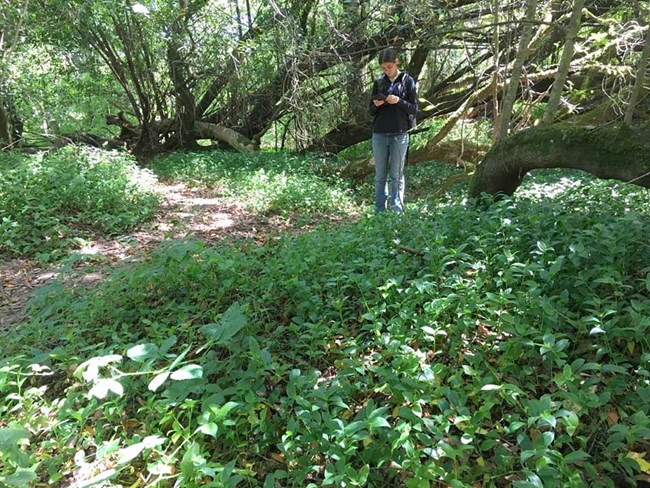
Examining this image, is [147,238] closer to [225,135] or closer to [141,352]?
[141,352]

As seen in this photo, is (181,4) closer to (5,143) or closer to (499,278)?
(5,143)

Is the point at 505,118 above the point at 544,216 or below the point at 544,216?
above

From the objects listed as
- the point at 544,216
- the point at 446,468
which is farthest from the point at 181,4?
the point at 446,468

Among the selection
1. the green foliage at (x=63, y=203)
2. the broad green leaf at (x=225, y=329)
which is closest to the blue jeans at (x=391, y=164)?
the green foliage at (x=63, y=203)

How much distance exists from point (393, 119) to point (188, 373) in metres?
4.47

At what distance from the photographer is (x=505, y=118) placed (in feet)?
16.8

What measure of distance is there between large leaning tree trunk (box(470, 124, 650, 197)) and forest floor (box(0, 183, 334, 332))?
2480 mm

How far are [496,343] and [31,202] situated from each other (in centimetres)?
613

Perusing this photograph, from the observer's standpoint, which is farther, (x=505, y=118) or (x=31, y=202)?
(x=31, y=202)

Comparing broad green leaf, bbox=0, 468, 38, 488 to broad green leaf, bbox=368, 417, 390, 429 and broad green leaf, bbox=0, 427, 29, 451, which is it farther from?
broad green leaf, bbox=368, 417, 390, 429

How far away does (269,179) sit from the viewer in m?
7.96

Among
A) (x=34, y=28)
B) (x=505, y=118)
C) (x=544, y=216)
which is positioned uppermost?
(x=34, y=28)

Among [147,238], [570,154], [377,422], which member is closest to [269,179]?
[147,238]

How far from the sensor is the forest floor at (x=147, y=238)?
4.09 metres
